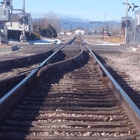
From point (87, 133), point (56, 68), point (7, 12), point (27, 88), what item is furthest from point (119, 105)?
point (7, 12)

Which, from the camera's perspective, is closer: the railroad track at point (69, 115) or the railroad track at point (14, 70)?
the railroad track at point (69, 115)

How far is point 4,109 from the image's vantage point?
6715 millimetres

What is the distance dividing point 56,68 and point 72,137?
900cm

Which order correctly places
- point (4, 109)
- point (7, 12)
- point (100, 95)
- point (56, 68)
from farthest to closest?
point (7, 12) < point (56, 68) < point (100, 95) < point (4, 109)

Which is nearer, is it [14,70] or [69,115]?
[69,115]

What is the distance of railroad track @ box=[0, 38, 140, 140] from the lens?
18.4ft

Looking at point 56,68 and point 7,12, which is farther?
point 7,12

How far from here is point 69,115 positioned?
6.79 m

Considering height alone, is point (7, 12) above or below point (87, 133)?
above

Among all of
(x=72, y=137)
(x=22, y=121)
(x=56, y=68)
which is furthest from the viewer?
(x=56, y=68)

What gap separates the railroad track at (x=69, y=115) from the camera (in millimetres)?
5613

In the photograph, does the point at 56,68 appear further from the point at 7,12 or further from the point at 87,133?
the point at 7,12

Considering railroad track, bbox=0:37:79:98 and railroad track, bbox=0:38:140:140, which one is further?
railroad track, bbox=0:37:79:98

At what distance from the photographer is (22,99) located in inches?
318
